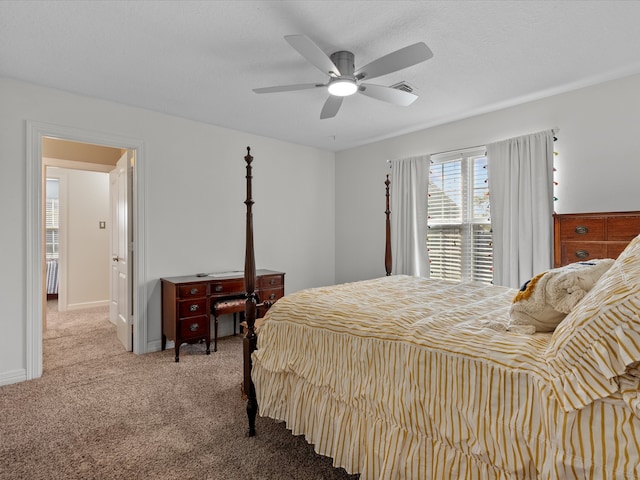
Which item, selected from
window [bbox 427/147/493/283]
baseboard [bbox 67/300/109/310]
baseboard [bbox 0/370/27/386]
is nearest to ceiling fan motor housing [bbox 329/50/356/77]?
window [bbox 427/147/493/283]

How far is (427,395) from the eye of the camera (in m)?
1.41

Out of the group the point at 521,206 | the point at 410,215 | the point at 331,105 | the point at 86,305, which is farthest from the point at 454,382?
the point at 86,305

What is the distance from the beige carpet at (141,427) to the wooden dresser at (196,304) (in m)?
0.29

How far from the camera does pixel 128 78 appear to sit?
298cm

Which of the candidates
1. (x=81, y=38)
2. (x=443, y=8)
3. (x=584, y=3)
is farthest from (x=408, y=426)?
(x=81, y=38)

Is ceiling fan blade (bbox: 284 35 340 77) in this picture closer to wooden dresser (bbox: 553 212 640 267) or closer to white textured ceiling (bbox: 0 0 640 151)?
white textured ceiling (bbox: 0 0 640 151)

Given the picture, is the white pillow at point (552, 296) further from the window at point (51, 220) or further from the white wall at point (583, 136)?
the window at point (51, 220)

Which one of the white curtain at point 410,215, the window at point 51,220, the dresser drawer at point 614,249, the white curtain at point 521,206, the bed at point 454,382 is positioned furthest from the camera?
the window at point 51,220

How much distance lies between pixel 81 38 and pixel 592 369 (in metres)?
3.28

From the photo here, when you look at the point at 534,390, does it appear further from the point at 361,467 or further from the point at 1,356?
the point at 1,356

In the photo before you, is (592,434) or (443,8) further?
(443,8)

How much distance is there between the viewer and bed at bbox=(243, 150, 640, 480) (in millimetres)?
1000

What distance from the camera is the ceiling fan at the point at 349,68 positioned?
2.06 metres

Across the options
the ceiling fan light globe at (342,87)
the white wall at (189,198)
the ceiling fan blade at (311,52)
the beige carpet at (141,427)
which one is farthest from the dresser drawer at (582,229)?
the white wall at (189,198)
